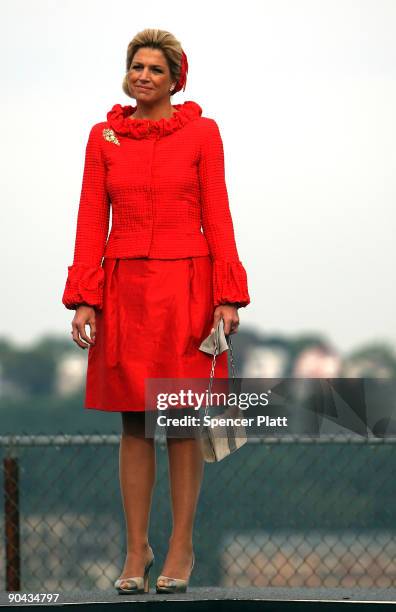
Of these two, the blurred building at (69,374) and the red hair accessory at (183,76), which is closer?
the red hair accessory at (183,76)

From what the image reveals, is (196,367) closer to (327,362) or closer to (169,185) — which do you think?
(169,185)

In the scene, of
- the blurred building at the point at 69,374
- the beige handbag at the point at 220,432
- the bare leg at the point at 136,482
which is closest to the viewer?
the beige handbag at the point at 220,432

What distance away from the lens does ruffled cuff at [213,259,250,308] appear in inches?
165

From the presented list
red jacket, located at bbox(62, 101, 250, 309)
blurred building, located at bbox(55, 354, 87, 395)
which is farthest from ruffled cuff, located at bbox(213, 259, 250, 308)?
blurred building, located at bbox(55, 354, 87, 395)

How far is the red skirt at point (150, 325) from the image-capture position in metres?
4.25

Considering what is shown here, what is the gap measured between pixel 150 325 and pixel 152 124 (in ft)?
2.23

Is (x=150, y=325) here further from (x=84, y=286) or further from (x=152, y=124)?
(x=152, y=124)

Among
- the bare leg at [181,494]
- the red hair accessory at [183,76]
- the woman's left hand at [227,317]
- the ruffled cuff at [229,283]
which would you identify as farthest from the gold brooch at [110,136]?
the bare leg at [181,494]

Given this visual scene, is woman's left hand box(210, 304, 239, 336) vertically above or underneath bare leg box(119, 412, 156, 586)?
above

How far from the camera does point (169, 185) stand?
4.25m

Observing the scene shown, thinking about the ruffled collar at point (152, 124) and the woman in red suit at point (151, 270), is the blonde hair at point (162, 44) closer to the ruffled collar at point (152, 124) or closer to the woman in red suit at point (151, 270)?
the woman in red suit at point (151, 270)

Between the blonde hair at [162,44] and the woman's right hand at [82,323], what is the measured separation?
840 mm

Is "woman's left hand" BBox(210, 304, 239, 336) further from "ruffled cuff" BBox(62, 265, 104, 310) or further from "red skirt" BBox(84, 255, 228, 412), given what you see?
"ruffled cuff" BBox(62, 265, 104, 310)

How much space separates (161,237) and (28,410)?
77.5m
